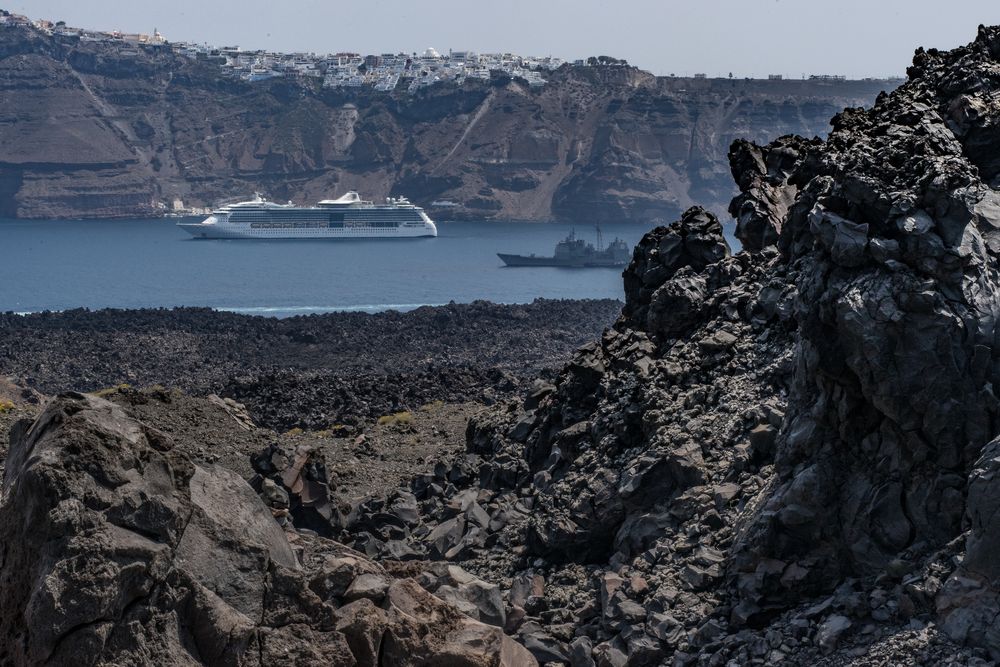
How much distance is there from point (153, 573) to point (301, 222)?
144080 millimetres

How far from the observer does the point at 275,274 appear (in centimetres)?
11100

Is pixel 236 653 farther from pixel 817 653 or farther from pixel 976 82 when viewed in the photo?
pixel 976 82

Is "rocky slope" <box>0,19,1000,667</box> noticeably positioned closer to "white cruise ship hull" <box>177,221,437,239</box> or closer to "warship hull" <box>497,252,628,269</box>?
"warship hull" <box>497,252,628,269</box>

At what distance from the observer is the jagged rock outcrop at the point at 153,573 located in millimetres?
8672

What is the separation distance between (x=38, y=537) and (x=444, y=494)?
11566 mm

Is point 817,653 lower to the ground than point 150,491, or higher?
lower

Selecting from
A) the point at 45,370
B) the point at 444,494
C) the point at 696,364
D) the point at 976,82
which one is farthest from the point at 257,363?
the point at 976,82

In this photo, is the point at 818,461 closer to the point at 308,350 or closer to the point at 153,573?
the point at 153,573

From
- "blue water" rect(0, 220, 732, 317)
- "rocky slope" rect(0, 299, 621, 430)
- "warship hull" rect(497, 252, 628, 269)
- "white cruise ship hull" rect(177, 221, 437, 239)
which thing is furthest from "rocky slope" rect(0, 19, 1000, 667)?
"white cruise ship hull" rect(177, 221, 437, 239)

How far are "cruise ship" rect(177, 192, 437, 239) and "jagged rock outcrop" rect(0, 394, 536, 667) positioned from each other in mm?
142221

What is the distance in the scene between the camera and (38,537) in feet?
29.0

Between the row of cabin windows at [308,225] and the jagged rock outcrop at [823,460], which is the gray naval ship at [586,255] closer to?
the row of cabin windows at [308,225]

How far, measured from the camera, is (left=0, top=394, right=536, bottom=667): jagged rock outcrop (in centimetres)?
867

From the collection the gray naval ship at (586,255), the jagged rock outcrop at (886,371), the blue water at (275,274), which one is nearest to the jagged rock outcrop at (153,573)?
the jagged rock outcrop at (886,371)
